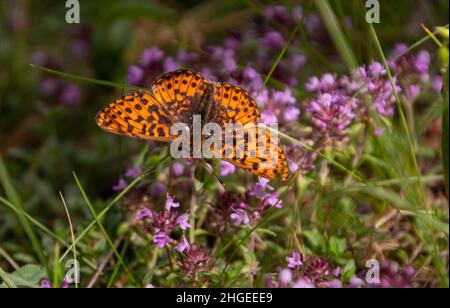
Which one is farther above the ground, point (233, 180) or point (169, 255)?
point (233, 180)

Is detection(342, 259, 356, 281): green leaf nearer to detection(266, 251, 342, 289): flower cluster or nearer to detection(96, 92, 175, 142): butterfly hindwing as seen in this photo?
detection(266, 251, 342, 289): flower cluster

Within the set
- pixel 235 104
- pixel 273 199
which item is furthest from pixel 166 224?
pixel 235 104

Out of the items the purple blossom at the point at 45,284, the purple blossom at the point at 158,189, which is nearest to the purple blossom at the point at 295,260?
the purple blossom at the point at 158,189

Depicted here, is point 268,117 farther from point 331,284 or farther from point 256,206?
point 331,284

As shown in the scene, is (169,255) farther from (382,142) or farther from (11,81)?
(11,81)

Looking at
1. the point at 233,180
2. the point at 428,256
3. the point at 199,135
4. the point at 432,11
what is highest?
the point at 432,11

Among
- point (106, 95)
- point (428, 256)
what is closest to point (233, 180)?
point (428, 256)
